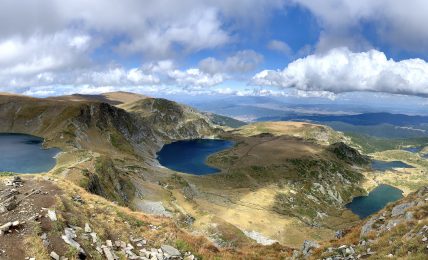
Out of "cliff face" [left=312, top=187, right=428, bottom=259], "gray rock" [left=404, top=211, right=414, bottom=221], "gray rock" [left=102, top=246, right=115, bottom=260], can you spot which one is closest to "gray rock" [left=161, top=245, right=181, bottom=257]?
"gray rock" [left=102, top=246, right=115, bottom=260]

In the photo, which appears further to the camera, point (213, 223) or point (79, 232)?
point (213, 223)

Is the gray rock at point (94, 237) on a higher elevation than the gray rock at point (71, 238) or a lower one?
lower

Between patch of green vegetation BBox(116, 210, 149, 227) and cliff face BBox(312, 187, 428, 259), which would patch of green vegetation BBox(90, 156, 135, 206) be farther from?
cliff face BBox(312, 187, 428, 259)

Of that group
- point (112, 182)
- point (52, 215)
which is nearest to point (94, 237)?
point (52, 215)

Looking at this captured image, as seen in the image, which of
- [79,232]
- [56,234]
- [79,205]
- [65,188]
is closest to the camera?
[56,234]

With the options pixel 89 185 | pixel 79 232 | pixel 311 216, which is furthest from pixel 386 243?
pixel 311 216

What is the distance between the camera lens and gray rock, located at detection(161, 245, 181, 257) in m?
31.8

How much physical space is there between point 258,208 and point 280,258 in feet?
449

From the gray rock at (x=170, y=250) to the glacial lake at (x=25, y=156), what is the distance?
10239 cm

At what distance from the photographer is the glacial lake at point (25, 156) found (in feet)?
412

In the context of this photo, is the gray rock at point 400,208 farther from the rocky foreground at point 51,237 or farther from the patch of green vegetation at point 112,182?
the patch of green vegetation at point 112,182

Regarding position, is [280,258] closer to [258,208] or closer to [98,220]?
[98,220]

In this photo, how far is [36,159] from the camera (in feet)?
468

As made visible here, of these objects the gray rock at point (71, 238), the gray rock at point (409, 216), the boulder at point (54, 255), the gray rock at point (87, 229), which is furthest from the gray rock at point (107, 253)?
the gray rock at point (409, 216)
